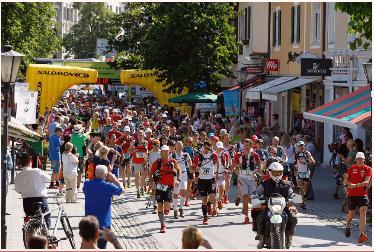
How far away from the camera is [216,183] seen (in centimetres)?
2194

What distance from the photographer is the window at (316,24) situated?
120 feet

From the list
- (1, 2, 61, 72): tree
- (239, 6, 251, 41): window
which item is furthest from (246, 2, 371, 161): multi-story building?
(1, 2, 61, 72): tree

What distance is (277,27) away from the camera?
143 feet

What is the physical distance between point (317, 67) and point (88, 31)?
4177 inches

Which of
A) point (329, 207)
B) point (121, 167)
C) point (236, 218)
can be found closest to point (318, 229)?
point (236, 218)

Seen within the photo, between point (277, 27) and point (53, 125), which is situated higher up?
point (277, 27)

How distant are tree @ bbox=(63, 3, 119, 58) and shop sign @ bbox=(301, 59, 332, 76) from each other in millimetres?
99977

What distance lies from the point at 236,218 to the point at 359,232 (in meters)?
3.00

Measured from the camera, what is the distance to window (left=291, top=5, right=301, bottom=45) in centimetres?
3965

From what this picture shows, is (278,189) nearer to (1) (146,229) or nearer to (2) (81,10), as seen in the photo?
(1) (146,229)

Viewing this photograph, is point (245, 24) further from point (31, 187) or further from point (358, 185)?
point (31, 187)

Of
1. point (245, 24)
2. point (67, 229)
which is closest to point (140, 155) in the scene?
point (67, 229)

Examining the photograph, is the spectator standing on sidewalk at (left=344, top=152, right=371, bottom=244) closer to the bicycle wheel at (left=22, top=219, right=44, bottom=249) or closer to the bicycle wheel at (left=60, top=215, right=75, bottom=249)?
the bicycle wheel at (left=60, top=215, right=75, bottom=249)

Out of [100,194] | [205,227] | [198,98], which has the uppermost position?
[198,98]
